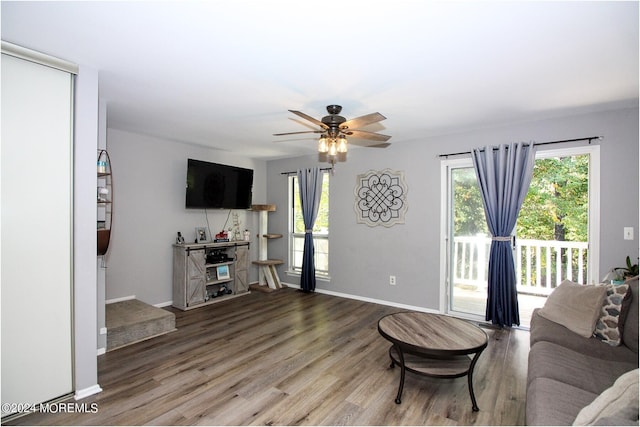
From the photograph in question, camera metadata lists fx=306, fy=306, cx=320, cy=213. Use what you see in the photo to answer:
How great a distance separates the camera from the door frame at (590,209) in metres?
3.19

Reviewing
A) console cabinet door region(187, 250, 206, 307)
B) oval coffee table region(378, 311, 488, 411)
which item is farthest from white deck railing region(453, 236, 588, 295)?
console cabinet door region(187, 250, 206, 307)

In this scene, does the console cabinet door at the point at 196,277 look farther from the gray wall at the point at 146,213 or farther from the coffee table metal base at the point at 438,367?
the coffee table metal base at the point at 438,367

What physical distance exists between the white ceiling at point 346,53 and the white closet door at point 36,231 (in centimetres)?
33

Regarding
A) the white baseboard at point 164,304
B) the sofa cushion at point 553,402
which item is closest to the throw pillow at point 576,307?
the sofa cushion at point 553,402

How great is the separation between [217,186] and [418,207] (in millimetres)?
3097

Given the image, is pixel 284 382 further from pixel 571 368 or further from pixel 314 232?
pixel 314 232

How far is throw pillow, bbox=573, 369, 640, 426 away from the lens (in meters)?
1.11

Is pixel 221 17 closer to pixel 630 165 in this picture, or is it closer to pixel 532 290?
pixel 630 165

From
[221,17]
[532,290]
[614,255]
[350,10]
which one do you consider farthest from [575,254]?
[221,17]

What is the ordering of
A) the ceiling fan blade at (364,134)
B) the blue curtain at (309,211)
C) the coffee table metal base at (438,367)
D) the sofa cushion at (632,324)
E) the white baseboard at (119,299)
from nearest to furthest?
1. the sofa cushion at (632,324)
2. the coffee table metal base at (438,367)
3. the ceiling fan blade at (364,134)
4. the white baseboard at (119,299)
5. the blue curtain at (309,211)

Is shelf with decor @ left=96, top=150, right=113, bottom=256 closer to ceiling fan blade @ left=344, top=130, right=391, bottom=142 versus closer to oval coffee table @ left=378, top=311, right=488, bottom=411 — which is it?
ceiling fan blade @ left=344, top=130, right=391, bottom=142

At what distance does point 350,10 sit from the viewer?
160 centimetres

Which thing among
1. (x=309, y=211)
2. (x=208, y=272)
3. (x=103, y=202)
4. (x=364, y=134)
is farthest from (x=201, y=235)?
(x=364, y=134)

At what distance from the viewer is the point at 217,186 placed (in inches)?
193
